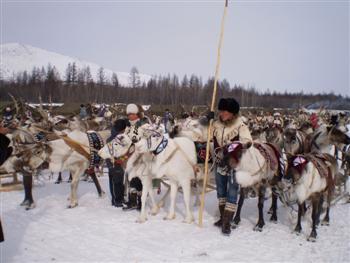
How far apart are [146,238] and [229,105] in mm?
2503

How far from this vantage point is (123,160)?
6391mm

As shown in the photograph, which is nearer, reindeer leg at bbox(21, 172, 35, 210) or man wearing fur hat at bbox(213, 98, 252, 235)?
man wearing fur hat at bbox(213, 98, 252, 235)

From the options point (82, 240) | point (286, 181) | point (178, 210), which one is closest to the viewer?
point (82, 240)

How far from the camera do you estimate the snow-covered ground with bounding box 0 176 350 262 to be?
459 cm

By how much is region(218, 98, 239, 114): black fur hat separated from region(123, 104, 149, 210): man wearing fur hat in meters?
1.45

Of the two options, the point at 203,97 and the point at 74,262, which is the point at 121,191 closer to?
the point at 74,262

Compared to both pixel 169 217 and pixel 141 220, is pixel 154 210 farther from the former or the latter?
pixel 141 220

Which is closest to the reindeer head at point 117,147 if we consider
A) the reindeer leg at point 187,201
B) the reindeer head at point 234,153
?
the reindeer leg at point 187,201

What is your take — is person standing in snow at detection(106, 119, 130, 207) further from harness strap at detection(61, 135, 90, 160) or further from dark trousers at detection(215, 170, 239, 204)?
dark trousers at detection(215, 170, 239, 204)

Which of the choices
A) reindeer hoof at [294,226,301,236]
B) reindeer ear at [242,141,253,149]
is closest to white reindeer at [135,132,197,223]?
reindeer ear at [242,141,253,149]

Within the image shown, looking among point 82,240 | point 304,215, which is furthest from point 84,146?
point 304,215

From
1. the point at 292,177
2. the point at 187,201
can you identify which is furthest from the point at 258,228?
the point at 187,201

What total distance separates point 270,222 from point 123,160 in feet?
9.92

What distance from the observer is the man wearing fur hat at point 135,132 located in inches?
238
